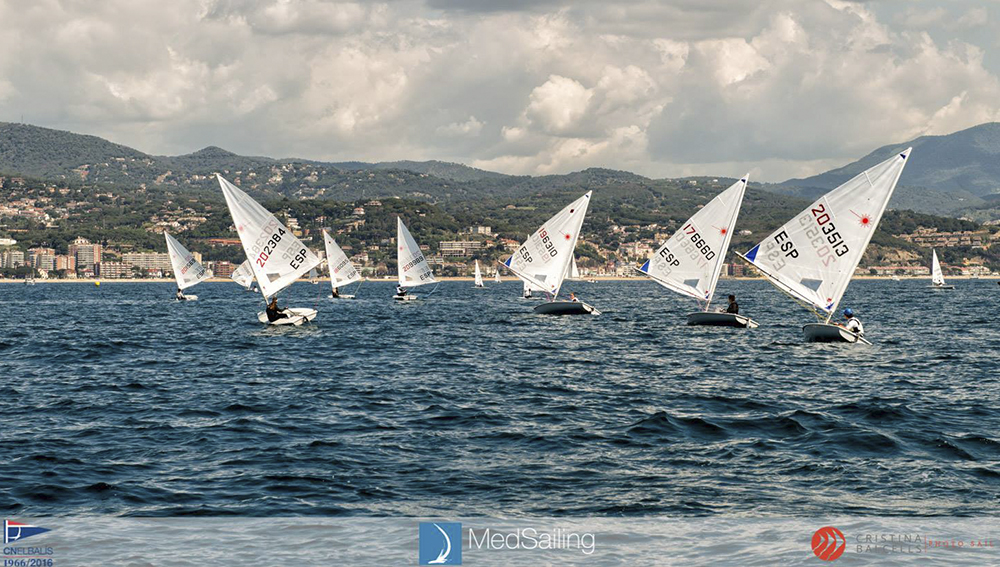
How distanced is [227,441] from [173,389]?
9177mm

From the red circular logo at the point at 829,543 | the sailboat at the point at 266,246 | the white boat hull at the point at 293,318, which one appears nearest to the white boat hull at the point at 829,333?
the sailboat at the point at 266,246

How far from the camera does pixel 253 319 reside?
63.6m

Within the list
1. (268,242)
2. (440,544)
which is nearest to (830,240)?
(268,242)

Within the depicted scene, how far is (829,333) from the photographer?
1511 inches

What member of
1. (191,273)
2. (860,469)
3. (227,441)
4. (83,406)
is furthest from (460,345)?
(191,273)

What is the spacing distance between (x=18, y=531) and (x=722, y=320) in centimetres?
3949

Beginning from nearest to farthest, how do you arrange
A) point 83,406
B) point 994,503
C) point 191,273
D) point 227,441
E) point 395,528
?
point 395,528 < point 994,503 < point 227,441 < point 83,406 < point 191,273

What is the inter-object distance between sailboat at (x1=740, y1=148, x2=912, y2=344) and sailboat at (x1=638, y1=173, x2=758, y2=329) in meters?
8.17

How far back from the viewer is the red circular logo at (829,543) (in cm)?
1041

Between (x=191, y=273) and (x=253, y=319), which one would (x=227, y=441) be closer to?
(x=253, y=319)

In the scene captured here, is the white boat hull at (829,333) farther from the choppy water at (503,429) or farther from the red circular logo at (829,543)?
the red circular logo at (829,543)

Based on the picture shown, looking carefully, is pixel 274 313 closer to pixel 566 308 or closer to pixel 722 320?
pixel 566 308

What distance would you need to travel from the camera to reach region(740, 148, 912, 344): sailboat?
35.8 metres

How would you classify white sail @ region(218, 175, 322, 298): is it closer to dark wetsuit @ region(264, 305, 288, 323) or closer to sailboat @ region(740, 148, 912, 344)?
dark wetsuit @ region(264, 305, 288, 323)
